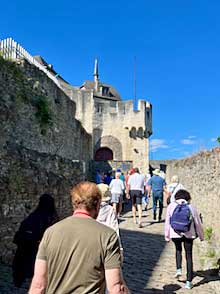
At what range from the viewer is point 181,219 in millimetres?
5781

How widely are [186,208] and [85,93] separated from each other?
31.0m

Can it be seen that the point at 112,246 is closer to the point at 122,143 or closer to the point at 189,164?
the point at 189,164

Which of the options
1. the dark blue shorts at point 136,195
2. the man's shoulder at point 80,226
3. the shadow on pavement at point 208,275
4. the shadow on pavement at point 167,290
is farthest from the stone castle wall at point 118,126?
the man's shoulder at point 80,226

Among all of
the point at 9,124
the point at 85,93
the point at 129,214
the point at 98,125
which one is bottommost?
the point at 129,214

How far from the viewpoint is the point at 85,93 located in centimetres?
3597

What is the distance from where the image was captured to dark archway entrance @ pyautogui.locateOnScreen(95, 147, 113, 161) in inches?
1448

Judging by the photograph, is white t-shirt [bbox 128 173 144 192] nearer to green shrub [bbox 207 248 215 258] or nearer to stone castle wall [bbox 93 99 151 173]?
green shrub [bbox 207 248 215 258]

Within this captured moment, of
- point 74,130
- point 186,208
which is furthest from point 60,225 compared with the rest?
point 74,130

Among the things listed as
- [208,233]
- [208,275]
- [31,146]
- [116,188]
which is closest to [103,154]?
[31,146]

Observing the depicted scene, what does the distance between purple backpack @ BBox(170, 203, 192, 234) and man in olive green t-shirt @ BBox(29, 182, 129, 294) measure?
132 inches

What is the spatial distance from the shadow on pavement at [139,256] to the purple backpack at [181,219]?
1058 millimetres

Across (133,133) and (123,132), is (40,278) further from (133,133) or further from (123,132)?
(133,133)

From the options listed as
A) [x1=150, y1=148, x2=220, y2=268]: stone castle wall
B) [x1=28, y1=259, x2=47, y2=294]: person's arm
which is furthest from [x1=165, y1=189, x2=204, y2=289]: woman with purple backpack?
[x1=28, y1=259, x2=47, y2=294]: person's arm

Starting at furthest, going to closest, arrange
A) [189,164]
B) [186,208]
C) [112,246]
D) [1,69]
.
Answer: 1. [189,164]
2. [1,69]
3. [186,208]
4. [112,246]
